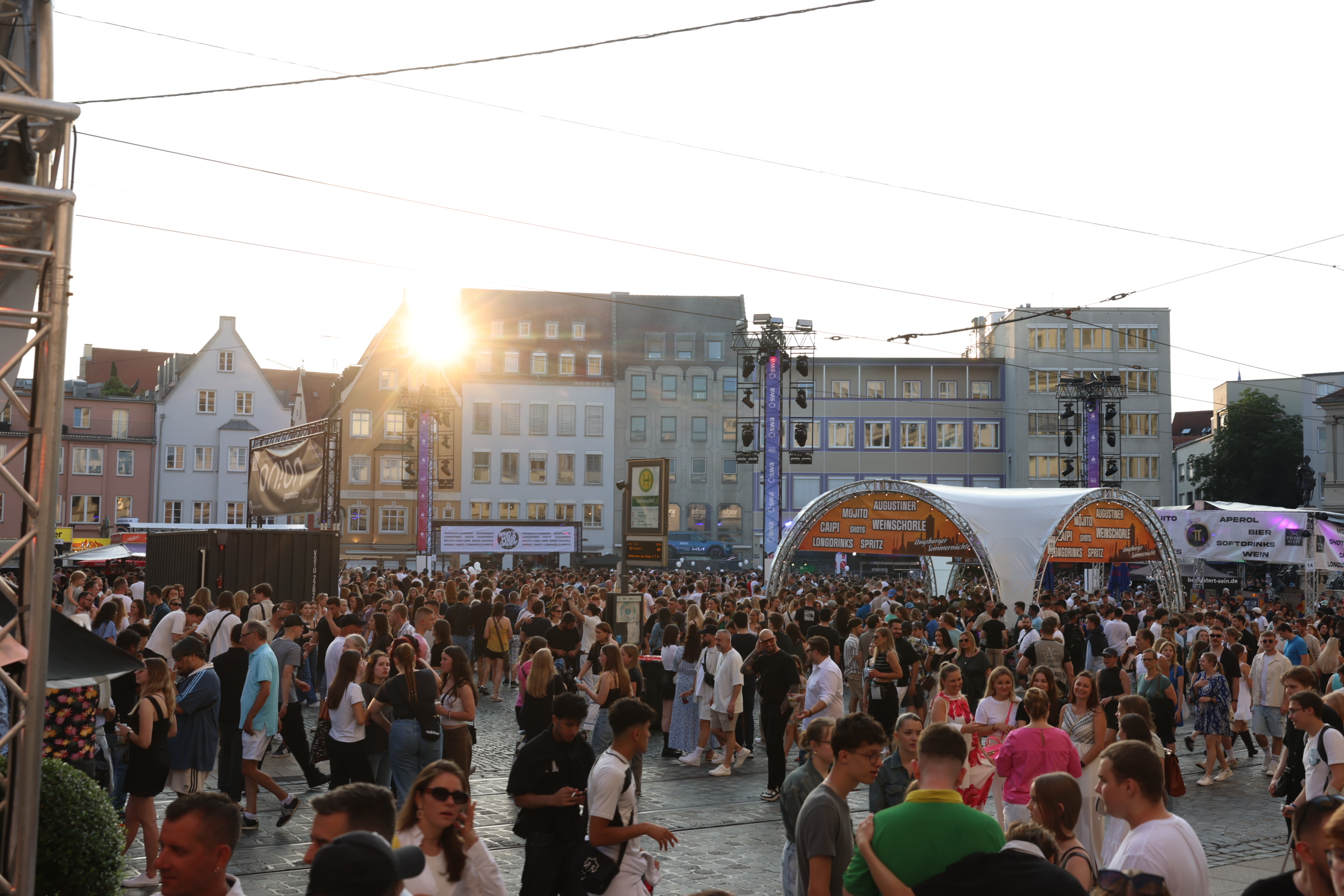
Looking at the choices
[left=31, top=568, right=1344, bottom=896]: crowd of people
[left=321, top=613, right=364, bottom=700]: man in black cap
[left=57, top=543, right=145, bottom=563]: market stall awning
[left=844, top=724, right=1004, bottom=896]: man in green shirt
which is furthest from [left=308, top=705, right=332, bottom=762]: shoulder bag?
[left=57, top=543, right=145, bottom=563]: market stall awning

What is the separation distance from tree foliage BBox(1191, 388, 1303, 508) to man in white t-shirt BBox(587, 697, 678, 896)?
71.0 meters

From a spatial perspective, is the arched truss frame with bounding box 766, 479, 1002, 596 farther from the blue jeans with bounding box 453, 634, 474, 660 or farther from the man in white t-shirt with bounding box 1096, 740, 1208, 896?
the man in white t-shirt with bounding box 1096, 740, 1208, 896

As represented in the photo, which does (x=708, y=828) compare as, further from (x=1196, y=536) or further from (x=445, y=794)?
(x=1196, y=536)

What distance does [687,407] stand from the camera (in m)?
71.8

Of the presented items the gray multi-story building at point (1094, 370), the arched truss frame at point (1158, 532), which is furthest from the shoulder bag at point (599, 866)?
the gray multi-story building at point (1094, 370)

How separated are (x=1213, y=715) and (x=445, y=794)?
466 inches

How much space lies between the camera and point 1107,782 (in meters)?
4.95

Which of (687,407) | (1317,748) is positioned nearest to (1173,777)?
(1317,748)

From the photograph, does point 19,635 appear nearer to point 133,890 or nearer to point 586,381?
point 133,890

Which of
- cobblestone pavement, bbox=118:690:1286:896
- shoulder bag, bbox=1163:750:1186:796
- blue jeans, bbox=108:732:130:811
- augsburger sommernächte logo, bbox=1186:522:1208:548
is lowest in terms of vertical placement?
cobblestone pavement, bbox=118:690:1286:896

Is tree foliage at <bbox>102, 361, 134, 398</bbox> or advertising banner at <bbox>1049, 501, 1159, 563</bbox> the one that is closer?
advertising banner at <bbox>1049, 501, 1159, 563</bbox>

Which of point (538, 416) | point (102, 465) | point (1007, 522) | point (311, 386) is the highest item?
point (311, 386)

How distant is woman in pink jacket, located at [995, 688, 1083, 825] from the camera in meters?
8.15

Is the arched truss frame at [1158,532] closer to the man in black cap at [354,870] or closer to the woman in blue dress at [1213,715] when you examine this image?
the woman in blue dress at [1213,715]
